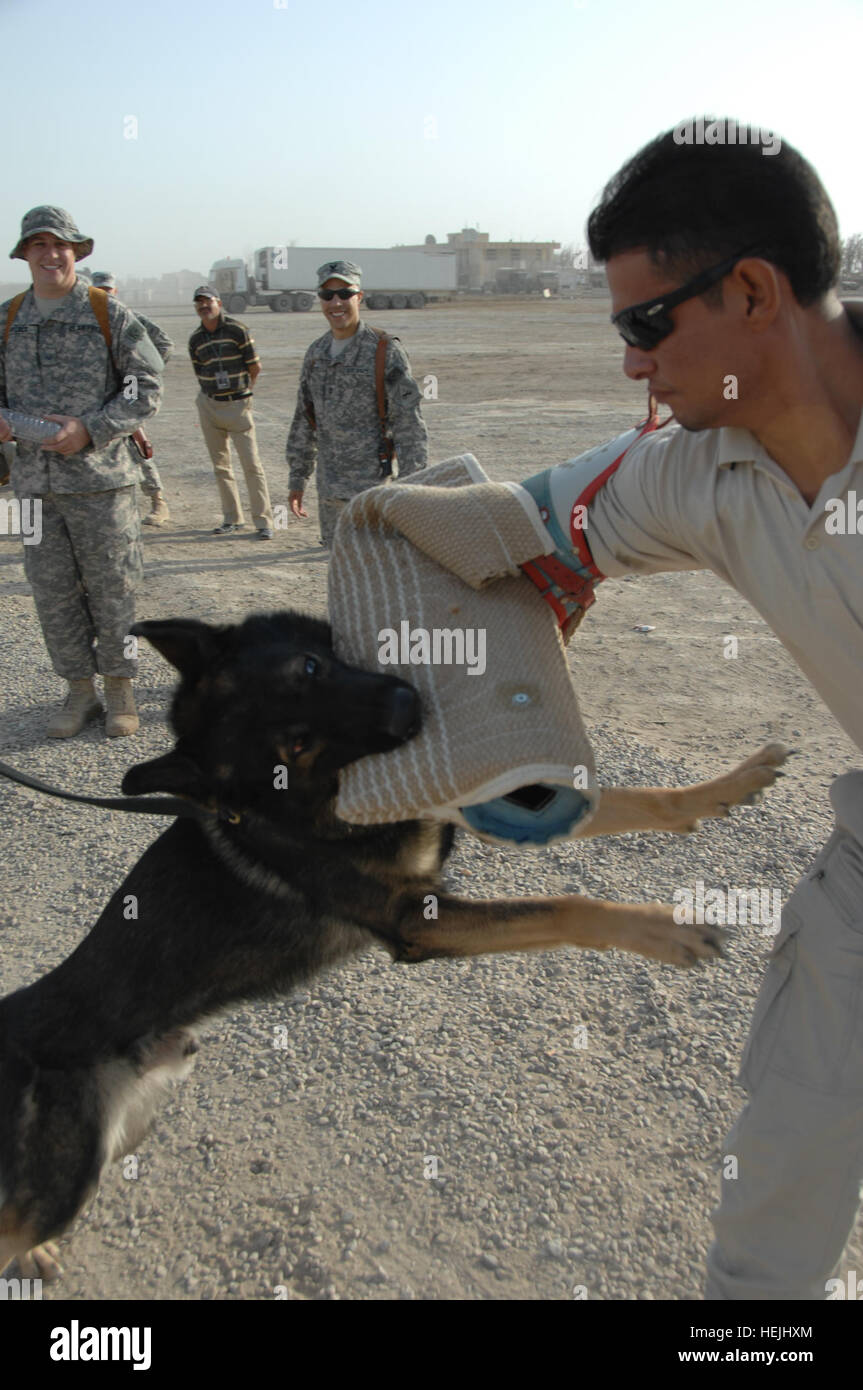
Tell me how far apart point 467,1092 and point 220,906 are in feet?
3.57

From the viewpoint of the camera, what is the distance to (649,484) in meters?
2.01

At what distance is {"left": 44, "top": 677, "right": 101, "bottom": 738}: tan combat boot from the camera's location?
615 cm

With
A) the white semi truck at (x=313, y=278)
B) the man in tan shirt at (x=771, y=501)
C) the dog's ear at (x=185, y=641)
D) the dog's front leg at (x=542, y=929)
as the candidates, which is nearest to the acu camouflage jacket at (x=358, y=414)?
the dog's ear at (x=185, y=641)

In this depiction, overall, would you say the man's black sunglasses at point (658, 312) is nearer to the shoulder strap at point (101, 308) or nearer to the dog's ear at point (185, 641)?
the dog's ear at point (185, 641)

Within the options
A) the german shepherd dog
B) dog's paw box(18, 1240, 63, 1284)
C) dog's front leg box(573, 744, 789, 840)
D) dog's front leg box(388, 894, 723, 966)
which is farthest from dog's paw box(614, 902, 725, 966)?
dog's paw box(18, 1240, 63, 1284)

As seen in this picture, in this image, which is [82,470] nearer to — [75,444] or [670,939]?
[75,444]

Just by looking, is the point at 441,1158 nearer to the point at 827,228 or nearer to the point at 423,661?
the point at 423,661

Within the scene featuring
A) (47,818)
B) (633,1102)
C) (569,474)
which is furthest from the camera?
(47,818)

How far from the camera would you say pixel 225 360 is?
35.9 ft

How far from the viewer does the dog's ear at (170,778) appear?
2.79 m

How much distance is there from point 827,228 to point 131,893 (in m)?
2.55

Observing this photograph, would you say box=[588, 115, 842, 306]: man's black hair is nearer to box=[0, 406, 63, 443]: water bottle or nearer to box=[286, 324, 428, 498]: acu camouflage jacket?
box=[0, 406, 63, 443]: water bottle

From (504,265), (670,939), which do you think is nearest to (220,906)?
(670,939)
